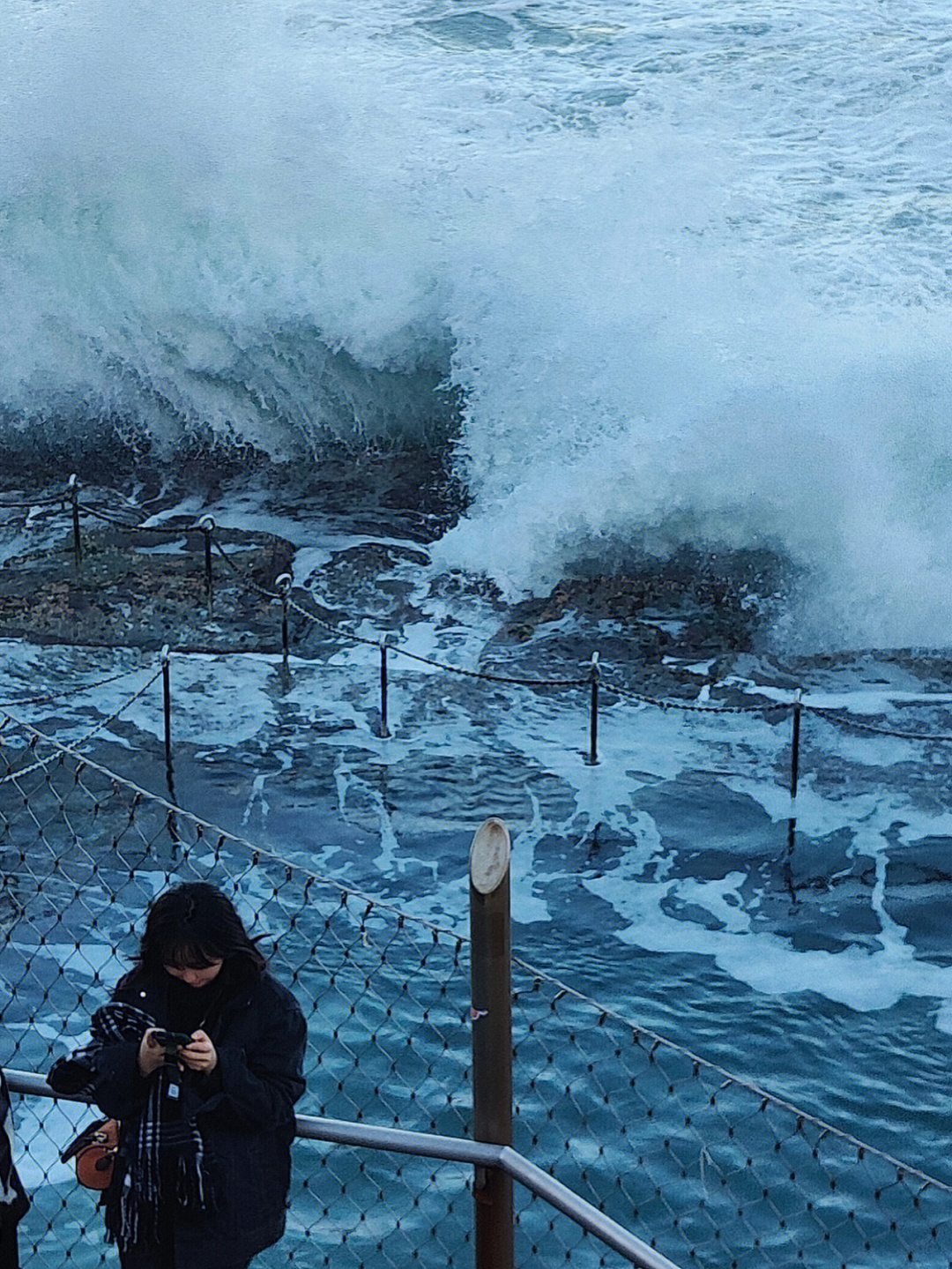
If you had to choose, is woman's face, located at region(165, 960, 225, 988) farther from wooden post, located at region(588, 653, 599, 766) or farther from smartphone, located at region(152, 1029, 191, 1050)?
wooden post, located at region(588, 653, 599, 766)

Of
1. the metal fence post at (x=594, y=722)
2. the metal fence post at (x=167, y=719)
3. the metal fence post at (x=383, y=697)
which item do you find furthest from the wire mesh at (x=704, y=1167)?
the metal fence post at (x=383, y=697)

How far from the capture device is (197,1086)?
3.75 meters

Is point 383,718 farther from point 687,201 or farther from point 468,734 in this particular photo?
point 687,201

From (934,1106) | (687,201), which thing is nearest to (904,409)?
(687,201)

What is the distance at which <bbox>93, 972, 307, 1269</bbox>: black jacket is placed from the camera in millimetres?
3717

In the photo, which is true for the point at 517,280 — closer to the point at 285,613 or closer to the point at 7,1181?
the point at 285,613

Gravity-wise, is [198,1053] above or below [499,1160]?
above

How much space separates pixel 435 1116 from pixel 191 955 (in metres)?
3.32

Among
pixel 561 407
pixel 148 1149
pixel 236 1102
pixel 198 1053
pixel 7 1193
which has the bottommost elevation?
pixel 561 407

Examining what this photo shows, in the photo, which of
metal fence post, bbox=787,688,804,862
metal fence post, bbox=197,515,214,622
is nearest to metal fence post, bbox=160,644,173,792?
metal fence post, bbox=197,515,214,622

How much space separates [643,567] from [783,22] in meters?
12.4

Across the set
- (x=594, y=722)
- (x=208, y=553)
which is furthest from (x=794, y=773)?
(x=208, y=553)

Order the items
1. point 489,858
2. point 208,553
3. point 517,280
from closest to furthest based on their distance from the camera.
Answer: point 489,858 → point 208,553 → point 517,280

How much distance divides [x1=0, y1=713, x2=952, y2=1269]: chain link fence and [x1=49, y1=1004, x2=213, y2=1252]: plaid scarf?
4.85ft
